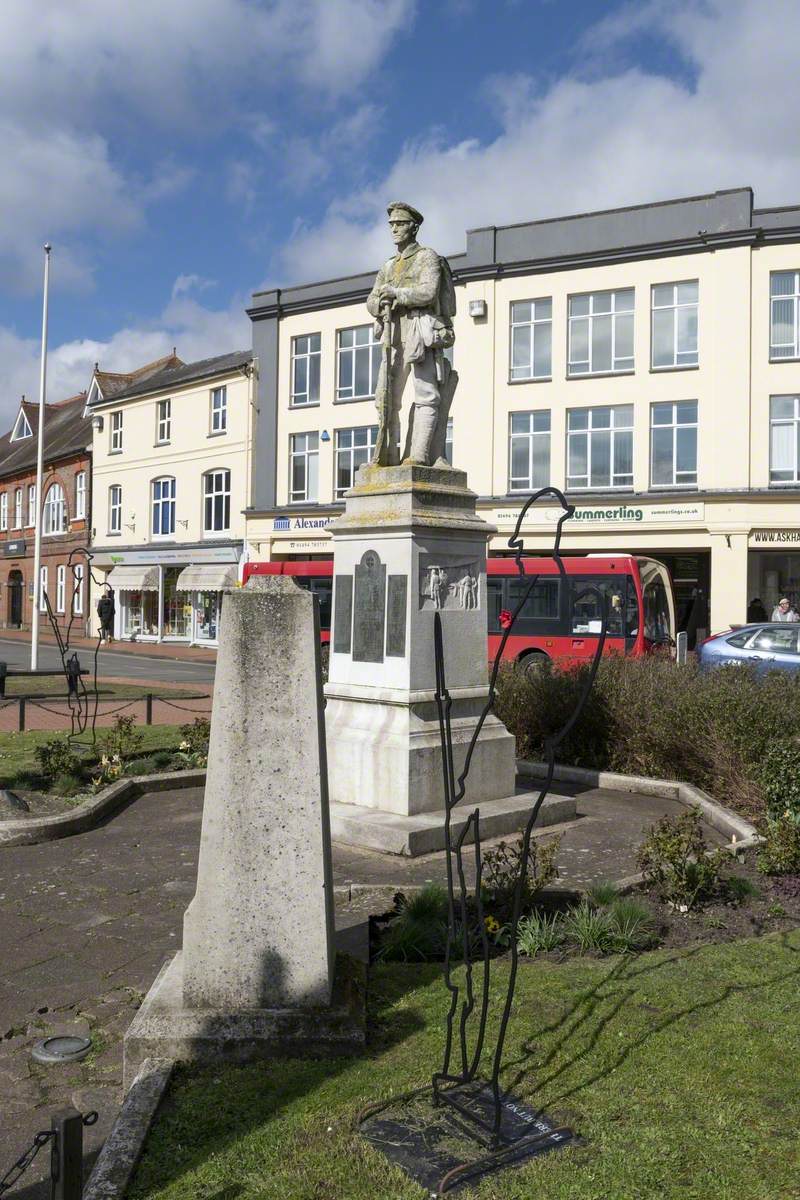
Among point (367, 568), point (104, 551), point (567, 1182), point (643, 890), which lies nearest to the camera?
point (567, 1182)

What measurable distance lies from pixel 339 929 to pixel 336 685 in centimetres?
346

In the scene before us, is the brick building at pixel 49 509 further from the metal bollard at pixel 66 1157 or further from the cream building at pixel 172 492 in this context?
the metal bollard at pixel 66 1157

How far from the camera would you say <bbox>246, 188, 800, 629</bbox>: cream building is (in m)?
29.4

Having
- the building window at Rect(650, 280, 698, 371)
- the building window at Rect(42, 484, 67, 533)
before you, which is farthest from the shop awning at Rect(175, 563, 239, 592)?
the building window at Rect(650, 280, 698, 371)

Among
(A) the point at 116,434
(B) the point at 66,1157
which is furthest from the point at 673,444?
(B) the point at 66,1157

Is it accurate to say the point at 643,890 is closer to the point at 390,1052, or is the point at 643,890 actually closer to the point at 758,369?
the point at 390,1052

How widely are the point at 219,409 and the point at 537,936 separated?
119ft

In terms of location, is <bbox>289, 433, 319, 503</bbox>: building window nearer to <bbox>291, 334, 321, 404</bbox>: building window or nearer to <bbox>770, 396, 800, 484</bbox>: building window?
<bbox>291, 334, 321, 404</bbox>: building window

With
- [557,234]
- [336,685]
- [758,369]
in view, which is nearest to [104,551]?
[557,234]

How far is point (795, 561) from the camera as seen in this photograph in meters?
30.4

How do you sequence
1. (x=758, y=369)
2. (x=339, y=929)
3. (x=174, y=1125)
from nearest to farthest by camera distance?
(x=174, y=1125) < (x=339, y=929) < (x=758, y=369)

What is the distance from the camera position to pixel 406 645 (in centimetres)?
841

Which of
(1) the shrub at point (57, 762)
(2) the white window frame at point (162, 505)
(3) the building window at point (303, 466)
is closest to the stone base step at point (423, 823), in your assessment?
(1) the shrub at point (57, 762)

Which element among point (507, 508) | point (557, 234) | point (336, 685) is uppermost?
point (557, 234)
